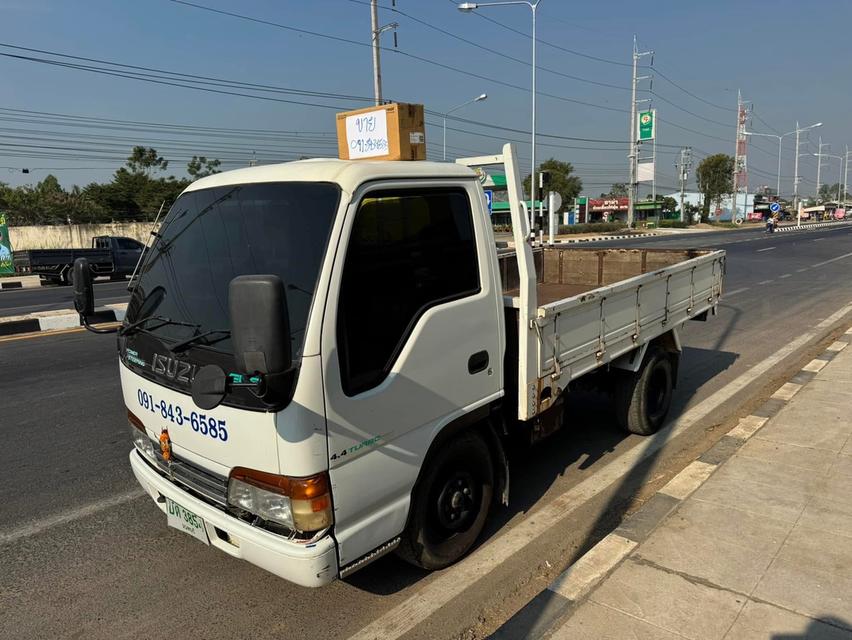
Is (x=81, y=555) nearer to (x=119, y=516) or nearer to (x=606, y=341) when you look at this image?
(x=119, y=516)

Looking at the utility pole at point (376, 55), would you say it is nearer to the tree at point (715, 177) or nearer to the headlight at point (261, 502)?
the headlight at point (261, 502)

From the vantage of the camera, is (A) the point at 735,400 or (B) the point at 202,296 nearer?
(B) the point at 202,296

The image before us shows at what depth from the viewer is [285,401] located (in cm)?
226

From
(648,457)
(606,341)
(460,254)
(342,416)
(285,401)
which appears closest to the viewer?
(285,401)

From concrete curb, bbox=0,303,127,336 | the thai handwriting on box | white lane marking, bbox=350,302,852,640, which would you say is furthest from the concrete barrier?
white lane marking, bbox=350,302,852,640

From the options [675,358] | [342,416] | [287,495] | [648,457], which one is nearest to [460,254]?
[342,416]

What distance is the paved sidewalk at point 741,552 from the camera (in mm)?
2639

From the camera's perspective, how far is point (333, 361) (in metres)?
2.39

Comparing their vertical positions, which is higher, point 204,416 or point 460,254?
point 460,254

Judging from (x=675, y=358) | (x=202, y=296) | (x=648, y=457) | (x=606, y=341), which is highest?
(x=202, y=296)

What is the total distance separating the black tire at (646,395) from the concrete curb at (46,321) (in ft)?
27.7

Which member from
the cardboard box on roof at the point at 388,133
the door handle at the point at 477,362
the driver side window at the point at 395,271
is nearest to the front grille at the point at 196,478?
the driver side window at the point at 395,271

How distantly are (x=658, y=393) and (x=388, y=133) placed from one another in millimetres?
3474

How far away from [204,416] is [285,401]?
1.74ft
